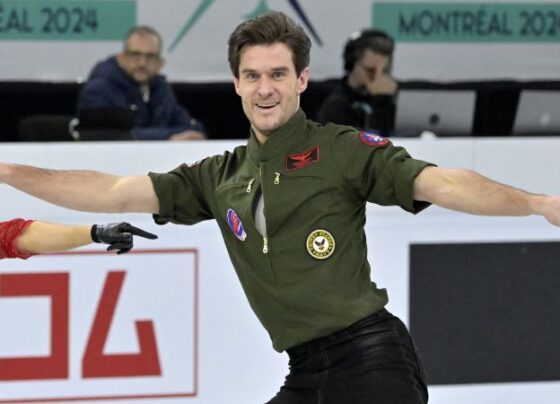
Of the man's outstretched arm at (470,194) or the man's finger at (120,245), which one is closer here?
the man's outstretched arm at (470,194)

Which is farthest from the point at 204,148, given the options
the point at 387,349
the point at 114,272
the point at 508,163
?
the point at 387,349

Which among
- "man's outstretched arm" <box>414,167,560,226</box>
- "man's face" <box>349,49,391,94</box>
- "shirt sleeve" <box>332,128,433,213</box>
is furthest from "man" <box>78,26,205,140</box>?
"man's outstretched arm" <box>414,167,560,226</box>

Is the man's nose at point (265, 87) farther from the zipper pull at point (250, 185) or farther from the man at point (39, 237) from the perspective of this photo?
the man at point (39, 237)

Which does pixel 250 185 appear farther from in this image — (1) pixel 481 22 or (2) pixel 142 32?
(1) pixel 481 22

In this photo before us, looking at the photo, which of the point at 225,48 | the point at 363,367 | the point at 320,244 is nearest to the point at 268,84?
the point at 320,244

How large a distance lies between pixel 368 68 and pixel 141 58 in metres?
1.13

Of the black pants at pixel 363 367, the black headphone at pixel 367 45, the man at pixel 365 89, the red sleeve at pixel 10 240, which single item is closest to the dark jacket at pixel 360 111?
the man at pixel 365 89

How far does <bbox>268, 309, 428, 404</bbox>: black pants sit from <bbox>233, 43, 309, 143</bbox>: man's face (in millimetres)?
570

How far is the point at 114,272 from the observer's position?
5496mm

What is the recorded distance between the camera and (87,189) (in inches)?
160

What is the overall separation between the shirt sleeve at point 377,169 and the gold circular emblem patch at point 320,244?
0.49 feet

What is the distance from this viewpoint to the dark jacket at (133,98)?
692 centimetres

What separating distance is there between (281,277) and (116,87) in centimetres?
343

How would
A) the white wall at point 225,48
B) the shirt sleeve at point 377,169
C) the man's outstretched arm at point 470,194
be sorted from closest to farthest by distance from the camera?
the man's outstretched arm at point 470,194 → the shirt sleeve at point 377,169 → the white wall at point 225,48
